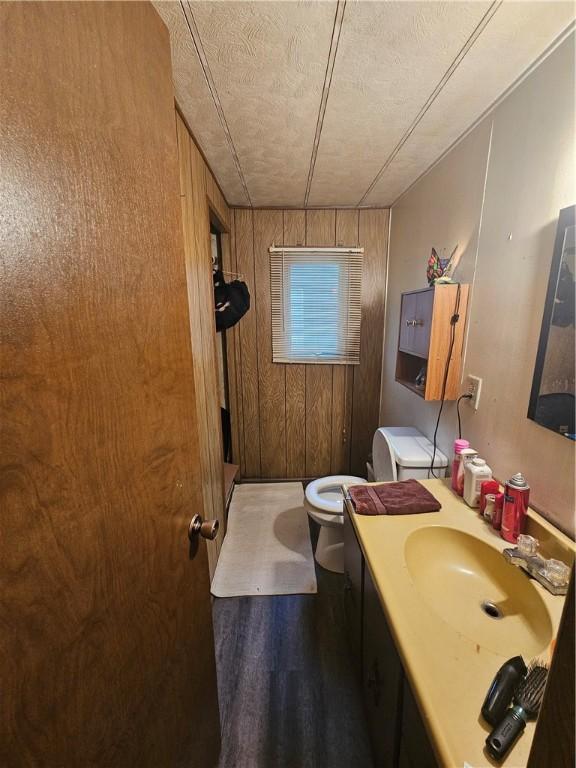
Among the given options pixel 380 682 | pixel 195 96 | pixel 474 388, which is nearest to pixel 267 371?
pixel 474 388

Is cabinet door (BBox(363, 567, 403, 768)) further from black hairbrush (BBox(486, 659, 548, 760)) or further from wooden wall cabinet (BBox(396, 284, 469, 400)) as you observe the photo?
wooden wall cabinet (BBox(396, 284, 469, 400))

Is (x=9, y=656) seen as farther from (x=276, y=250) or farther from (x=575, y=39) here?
(x=276, y=250)

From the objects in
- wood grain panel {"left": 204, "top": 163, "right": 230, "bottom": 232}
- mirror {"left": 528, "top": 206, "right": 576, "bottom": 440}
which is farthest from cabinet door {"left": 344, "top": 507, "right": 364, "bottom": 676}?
wood grain panel {"left": 204, "top": 163, "right": 230, "bottom": 232}

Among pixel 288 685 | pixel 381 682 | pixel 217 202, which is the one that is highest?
pixel 217 202

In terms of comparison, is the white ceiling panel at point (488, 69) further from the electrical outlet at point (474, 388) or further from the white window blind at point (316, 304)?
the electrical outlet at point (474, 388)

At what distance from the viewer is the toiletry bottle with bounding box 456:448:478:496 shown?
3.86 feet

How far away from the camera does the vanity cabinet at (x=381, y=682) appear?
66cm

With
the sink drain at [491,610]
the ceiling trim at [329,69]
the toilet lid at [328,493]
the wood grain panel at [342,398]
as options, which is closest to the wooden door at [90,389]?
the ceiling trim at [329,69]

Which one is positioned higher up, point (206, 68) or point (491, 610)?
point (206, 68)

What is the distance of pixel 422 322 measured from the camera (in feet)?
4.85

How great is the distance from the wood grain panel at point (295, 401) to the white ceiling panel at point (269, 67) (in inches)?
29.5

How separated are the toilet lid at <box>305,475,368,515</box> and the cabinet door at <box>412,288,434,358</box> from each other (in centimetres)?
82

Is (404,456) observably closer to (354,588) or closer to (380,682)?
(354,588)

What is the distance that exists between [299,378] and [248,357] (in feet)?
1.50
